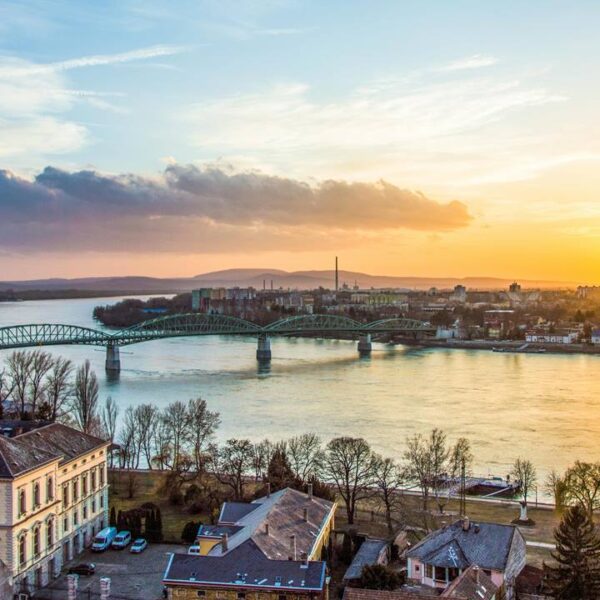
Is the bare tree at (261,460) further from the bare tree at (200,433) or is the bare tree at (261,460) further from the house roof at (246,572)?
the house roof at (246,572)

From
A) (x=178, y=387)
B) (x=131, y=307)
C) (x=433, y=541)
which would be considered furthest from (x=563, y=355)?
(x=131, y=307)

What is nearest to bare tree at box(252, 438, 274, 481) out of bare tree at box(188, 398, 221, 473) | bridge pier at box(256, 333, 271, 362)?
bare tree at box(188, 398, 221, 473)

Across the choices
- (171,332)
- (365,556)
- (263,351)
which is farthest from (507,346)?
(365,556)

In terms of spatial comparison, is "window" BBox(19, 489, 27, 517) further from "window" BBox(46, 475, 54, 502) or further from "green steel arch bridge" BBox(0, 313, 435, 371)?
"green steel arch bridge" BBox(0, 313, 435, 371)

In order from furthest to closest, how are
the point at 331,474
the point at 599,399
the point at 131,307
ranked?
the point at 131,307 → the point at 599,399 → the point at 331,474

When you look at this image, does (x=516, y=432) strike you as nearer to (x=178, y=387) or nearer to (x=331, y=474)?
(x=331, y=474)

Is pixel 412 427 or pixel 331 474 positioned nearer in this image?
pixel 331 474
